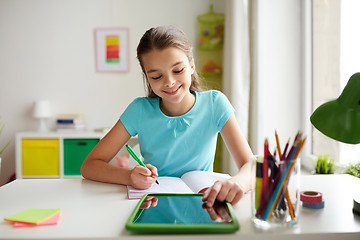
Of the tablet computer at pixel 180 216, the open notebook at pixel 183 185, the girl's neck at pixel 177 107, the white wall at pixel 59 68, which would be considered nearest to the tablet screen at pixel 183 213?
the tablet computer at pixel 180 216

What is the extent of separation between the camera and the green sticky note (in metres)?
0.76

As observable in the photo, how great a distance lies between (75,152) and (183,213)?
9.24 ft

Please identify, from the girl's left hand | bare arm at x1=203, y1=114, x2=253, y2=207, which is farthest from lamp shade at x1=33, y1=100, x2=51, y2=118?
the girl's left hand

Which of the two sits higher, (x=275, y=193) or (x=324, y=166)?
(x=275, y=193)

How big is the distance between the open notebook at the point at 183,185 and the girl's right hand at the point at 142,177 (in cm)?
1

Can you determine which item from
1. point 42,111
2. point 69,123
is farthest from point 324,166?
point 42,111

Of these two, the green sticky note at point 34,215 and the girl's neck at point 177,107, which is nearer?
the green sticky note at point 34,215

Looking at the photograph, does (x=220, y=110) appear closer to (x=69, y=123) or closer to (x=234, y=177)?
(x=234, y=177)

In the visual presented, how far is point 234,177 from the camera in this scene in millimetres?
1075

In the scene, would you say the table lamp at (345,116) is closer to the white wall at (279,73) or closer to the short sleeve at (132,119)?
the short sleeve at (132,119)

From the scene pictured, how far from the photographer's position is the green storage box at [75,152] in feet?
11.2

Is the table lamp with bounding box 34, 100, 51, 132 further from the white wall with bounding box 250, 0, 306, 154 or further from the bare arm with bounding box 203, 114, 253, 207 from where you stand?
the bare arm with bounding box 203, 114, 253, 207

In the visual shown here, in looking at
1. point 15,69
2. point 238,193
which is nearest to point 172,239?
point 238,193

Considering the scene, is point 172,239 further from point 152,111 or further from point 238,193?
point 152,111
